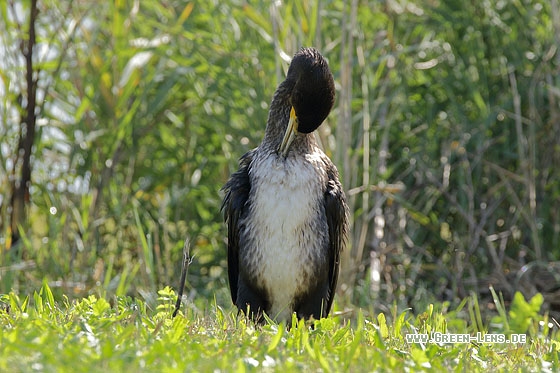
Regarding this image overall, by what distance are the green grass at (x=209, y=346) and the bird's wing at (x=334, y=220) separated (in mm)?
928

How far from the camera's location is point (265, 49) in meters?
6.69

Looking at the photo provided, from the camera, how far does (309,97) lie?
4.98m

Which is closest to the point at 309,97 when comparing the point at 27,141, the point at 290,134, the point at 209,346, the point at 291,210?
the point at 290,134

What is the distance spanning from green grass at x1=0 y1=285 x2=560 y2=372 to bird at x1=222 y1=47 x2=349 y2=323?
735mm

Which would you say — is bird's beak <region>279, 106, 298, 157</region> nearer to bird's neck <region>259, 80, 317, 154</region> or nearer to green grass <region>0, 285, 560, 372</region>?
bird's neck <region>259, 80, 317, 154</region>

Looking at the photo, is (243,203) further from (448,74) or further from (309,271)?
(448,74)

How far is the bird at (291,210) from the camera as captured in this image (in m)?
5.01

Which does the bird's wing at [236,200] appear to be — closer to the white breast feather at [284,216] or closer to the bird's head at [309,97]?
the white breast feather at [284,216]

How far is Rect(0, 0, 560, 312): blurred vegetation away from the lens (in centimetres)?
668

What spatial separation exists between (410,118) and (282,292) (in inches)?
101

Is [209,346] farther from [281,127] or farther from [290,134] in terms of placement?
[281,127]

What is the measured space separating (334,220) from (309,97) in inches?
27.5

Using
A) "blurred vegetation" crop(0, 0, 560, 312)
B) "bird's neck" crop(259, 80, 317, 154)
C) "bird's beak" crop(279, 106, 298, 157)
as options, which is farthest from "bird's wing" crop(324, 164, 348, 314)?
"blurred vegetation" crop(0, 0, 560, 312)

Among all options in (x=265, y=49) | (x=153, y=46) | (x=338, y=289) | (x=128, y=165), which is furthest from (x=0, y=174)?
(x=338, y=289)
